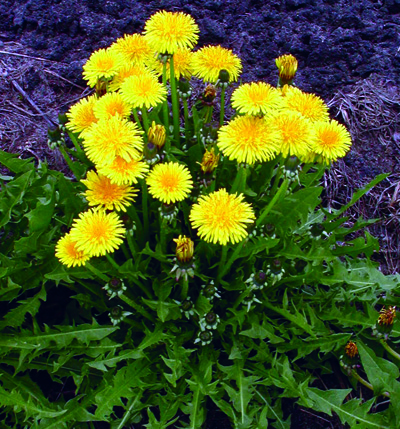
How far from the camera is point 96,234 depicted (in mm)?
2084

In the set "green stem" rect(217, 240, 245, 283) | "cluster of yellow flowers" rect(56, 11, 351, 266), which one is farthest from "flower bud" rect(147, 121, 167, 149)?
"green stem" rect(217, 240, 245, 283)

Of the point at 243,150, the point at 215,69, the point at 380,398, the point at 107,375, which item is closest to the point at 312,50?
the point at 215,69

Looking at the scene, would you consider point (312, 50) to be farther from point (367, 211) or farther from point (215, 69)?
point (215, 69)

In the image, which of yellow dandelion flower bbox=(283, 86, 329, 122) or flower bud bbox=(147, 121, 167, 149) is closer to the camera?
flower bud bbox=(147, 121, 167, 149)

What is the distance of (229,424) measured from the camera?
261 cm

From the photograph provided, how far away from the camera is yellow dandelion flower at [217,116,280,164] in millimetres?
2066

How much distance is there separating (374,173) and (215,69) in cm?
153

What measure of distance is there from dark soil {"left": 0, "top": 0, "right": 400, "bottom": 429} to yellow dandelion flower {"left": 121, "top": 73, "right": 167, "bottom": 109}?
1.34 meters

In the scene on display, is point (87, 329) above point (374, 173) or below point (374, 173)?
below

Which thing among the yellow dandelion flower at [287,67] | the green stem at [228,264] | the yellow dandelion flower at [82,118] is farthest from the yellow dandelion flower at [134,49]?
the green stem at [228,264]

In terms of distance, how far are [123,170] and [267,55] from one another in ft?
7.02

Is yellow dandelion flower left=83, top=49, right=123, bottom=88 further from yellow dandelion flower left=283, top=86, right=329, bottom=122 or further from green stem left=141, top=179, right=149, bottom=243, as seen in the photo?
yellow dandelion flower left=283, top=86, right=329, bottom=122

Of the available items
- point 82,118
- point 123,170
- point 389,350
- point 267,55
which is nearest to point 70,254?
point 123,170

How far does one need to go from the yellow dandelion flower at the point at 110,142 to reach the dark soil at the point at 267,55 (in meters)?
1.39
